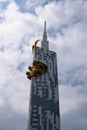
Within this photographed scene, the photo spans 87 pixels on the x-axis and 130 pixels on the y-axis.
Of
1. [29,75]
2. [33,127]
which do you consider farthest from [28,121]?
[29,75]

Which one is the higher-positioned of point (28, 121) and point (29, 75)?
point (28, 121)

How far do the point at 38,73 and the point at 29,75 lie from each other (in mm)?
4677

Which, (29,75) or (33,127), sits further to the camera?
(33,127)

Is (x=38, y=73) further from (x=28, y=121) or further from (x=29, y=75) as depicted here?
(x=28, y=121)

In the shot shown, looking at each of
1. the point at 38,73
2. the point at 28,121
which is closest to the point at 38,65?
the point at 38,73

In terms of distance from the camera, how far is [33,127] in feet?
652

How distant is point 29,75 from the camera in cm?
9694

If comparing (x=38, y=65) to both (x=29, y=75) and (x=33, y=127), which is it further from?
(x=33, y=127)

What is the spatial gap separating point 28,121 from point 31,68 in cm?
10961

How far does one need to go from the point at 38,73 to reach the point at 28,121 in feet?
368

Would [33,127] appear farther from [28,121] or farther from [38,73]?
[38,73]

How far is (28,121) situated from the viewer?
200 meters

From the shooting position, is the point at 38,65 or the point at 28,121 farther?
the point at 28,121

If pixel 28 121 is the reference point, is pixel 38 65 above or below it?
below
